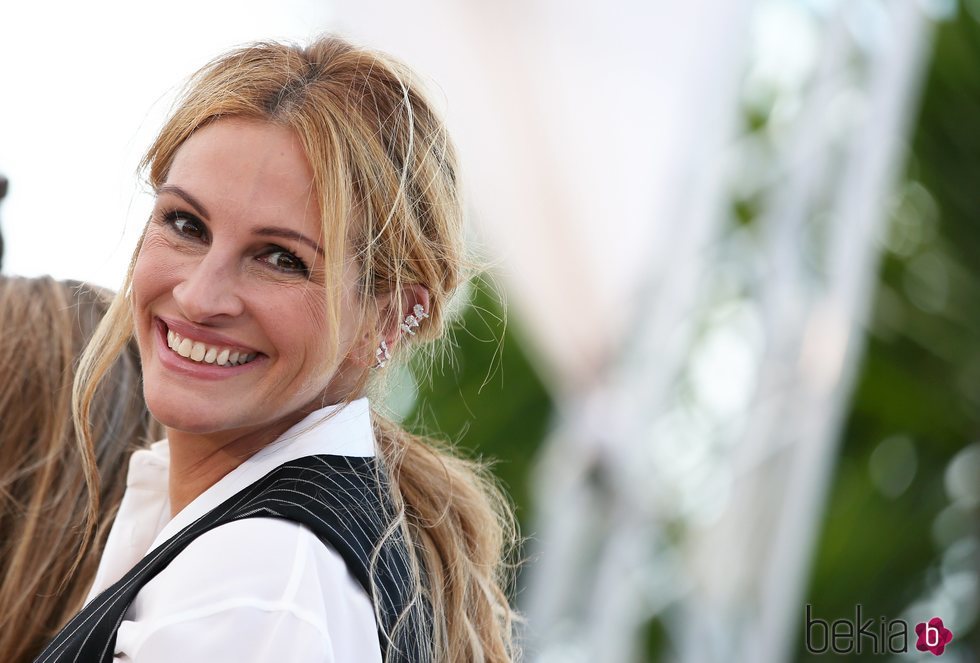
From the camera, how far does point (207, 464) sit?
1.29 m

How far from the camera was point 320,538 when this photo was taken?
103 centimetres

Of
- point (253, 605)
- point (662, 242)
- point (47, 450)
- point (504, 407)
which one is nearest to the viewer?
point (253, 605)

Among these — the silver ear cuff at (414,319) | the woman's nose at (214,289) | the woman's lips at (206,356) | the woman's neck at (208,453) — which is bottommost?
the woman's neck at (208,453)

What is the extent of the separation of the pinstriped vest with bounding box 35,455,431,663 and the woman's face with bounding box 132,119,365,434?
89 millimetres

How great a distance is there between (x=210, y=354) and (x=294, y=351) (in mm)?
87

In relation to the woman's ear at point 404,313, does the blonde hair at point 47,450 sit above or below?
below

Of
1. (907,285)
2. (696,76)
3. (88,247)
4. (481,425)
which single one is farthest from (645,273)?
(481,425)

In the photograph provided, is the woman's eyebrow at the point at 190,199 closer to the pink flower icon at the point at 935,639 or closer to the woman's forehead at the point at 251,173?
the woman's forehead at the point at 251,173

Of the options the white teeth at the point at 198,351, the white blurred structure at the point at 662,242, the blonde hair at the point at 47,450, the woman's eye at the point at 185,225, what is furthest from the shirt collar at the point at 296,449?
the white blurred structure at the point at 662,242

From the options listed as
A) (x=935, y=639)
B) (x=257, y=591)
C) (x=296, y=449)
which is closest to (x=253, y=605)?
(x=257, y=591)

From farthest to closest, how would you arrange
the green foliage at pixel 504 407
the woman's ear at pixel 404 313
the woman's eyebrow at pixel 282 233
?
the green foliage at pixel 504 407 → the woman's ear at pixel 404 313 → the woman's eyebrow at pixel 282 233

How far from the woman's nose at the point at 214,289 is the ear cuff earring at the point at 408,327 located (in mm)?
183

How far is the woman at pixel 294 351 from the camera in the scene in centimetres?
101

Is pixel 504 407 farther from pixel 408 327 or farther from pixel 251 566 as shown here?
pixel 251 566
